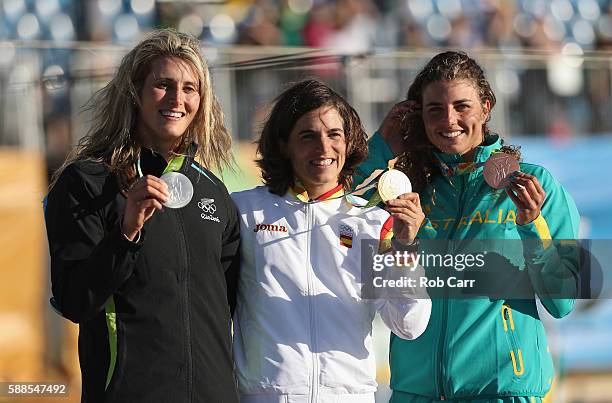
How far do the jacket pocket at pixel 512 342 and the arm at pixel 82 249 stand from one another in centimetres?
127

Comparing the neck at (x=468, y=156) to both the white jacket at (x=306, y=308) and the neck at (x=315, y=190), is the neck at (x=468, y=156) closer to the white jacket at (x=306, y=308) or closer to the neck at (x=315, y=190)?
the white jacket at (x=306, y=308)

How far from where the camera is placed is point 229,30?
9305 mm

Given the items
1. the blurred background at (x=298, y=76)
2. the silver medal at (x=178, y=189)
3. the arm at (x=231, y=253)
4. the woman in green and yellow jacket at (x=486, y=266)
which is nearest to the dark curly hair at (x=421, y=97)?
the woman in green and yellow jacket at (x=486, y=266)

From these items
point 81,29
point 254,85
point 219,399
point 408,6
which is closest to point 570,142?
point 408,6

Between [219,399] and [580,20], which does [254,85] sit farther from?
[219,399]

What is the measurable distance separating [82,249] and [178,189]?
314 mm

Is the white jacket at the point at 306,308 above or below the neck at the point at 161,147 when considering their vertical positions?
below

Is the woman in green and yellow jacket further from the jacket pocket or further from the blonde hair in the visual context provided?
the blonde hair

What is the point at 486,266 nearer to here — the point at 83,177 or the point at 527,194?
the point at 527,194

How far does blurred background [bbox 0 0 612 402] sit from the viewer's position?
291 inches

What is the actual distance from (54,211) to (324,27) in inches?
282

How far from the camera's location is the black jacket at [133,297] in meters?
2.84

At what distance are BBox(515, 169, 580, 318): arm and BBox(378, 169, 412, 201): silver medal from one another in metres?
0.44

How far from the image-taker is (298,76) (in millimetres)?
6773
